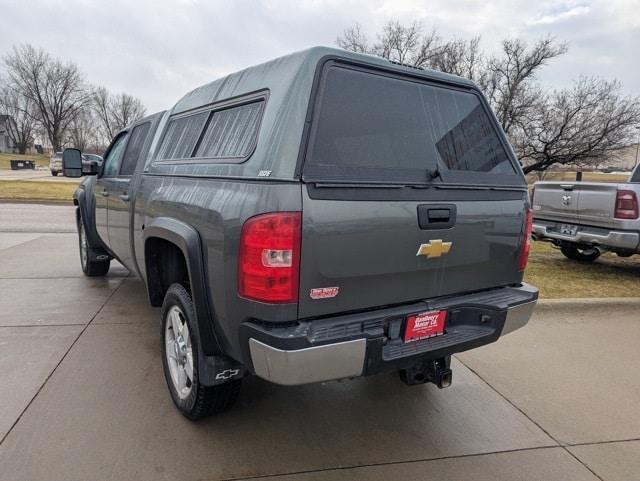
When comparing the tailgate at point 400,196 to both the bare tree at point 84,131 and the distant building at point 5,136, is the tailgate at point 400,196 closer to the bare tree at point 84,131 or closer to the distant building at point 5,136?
the bare tree at point 84,131

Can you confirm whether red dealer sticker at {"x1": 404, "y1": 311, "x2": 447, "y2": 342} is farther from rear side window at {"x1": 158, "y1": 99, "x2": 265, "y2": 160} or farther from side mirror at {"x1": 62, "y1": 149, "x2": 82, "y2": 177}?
side mirror at {"x1": 62, "y1": 149, "x2": 82, "y2": 177}

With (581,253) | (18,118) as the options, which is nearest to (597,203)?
(581,253)

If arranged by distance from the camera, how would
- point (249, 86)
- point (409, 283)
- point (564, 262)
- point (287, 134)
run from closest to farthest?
1. point (287, 134)
2. point (409, 283)
3. point (249, 86)
4. point (564, 262)

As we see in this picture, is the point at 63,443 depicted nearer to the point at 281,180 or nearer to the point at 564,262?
the point at 281,180

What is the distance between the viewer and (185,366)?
2998 mm

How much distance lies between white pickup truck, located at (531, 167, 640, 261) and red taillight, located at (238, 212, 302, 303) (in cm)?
553

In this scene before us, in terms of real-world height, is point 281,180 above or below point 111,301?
above

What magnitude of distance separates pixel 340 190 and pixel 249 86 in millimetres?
926

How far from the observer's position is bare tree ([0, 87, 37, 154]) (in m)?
67.4

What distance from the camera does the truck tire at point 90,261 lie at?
6083mm

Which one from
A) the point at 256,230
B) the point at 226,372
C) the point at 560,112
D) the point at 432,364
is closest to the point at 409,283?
the point at 432,364

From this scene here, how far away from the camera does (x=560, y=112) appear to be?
979 inches

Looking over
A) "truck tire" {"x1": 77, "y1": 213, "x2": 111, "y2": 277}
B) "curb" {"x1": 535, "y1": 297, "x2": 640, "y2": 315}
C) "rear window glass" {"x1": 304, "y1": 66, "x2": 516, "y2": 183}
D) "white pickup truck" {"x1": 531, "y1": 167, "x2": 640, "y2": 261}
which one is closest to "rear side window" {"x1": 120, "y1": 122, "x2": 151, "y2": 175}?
"truck tire" {"x1": 77, "y1": 213, "x2": 111, "y2": 277}

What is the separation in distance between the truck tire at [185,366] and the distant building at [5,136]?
8157 centimetres
